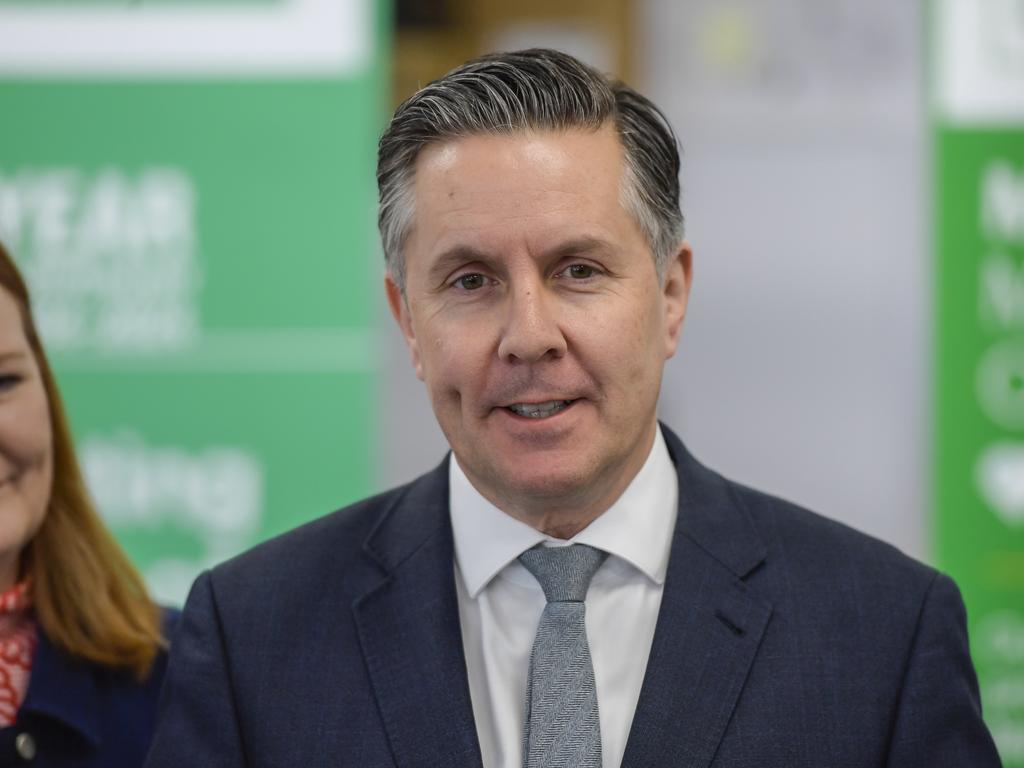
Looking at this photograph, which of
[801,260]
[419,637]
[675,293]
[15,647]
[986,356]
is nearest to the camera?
[419,637]

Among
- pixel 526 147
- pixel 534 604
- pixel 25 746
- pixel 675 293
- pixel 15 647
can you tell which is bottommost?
pixel 25 746

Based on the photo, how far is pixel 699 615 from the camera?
5.40ft

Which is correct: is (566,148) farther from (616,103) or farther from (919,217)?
(919,217)

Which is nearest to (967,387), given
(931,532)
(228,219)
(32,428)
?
(931,532)

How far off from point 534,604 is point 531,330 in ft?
1.18

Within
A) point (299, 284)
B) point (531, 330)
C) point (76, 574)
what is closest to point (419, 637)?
point (531, 330)

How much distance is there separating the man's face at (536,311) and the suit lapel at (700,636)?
0.51 feet

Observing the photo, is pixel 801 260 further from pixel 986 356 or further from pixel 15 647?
pixel 15 647

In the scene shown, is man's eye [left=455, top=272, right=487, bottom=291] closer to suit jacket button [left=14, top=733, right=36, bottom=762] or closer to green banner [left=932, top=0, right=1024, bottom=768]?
suit jacket button [left=14, top=733, right=36, bottom=762]

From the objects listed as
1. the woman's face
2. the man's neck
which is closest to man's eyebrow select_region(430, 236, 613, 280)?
the man's neck

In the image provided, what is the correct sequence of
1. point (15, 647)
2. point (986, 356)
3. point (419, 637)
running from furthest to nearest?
point (986, 356), point (15, 647), point (419, 637)

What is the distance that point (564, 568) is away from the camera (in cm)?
166

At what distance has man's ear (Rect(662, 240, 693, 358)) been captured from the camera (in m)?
1.77

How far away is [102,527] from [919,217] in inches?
91.2
